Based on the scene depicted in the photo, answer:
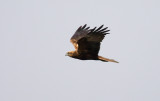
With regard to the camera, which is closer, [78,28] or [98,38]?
[98,38]

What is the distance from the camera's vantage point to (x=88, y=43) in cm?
1370

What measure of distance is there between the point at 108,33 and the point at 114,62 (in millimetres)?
1026

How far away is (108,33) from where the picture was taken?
542 inches

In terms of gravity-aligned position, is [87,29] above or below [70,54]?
above

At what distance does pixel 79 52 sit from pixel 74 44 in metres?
1.13

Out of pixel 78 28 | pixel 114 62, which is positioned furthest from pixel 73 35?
pixel 114 62

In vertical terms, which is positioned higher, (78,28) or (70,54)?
(78,28)

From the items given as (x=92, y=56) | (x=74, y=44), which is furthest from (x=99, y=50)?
(x=74, y=44)

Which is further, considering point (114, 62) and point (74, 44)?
point (74, 44)

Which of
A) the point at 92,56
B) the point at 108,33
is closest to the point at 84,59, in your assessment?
the point at 92,56

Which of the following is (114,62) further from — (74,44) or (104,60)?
(74,44)

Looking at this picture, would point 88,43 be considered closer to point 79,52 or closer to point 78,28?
point 79,52

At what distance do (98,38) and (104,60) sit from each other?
88 cm

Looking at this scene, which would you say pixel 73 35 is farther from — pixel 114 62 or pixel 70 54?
pixel 114 62
